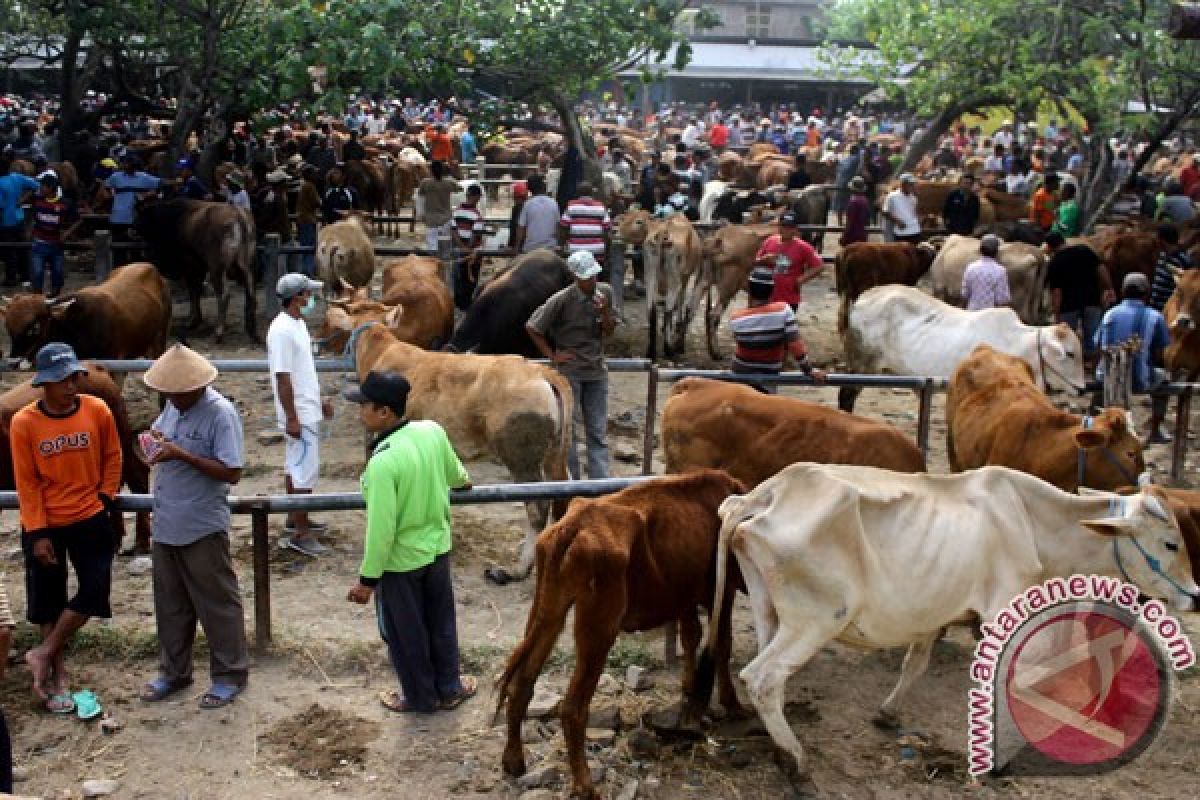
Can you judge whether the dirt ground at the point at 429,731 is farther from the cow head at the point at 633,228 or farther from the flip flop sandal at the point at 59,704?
the cow head at the point at 633,228

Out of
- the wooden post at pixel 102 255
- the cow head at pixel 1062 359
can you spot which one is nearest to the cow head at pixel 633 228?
the wooden post at pixel 102 255

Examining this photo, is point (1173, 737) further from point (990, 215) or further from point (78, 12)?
point (990, 215)

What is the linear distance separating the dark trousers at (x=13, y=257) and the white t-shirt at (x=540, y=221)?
20.6 ft

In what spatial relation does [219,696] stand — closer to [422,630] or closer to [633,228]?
[422,630]

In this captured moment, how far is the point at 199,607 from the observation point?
639 centimetres

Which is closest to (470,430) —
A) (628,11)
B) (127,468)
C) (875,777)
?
(127,468)

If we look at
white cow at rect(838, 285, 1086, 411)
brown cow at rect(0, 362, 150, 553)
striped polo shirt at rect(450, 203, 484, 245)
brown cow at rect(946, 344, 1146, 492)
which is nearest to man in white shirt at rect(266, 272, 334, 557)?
brown cow at rect(0, 362, 150, 553)

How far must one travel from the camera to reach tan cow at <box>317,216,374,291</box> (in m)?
14.9

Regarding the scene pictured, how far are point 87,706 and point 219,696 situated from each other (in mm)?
595

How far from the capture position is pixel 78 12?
16578 mm

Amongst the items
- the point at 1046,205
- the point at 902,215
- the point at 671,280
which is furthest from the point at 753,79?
the point at 671,280

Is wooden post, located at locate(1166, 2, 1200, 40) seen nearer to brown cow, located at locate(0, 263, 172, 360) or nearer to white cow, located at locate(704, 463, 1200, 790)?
white cow, located at locate(704, 463, 1200, 790)

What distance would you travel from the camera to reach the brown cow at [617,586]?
5699 millimetres

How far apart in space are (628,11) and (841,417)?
993cm
